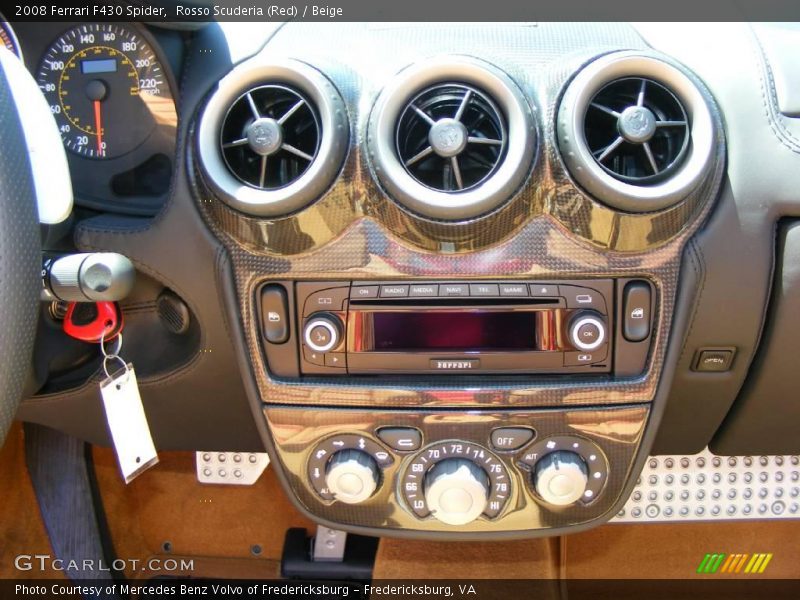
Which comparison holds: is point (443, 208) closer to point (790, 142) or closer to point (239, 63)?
point (239, 63)

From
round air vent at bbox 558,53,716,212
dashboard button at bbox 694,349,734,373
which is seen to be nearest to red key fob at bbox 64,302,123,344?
round air vent at bbox 558,53,716,212

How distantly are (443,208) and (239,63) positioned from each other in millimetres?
445

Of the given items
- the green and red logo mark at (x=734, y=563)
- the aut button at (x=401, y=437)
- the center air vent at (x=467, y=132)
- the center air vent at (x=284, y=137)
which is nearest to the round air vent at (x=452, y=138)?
the center air vent at (x=467, y=132)

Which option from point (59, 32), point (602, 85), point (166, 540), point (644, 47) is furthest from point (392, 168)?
point (166, 540)

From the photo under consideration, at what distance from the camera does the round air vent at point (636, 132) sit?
1073mm

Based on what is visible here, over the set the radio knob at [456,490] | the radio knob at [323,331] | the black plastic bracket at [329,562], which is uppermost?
the radio knob at [323,331]

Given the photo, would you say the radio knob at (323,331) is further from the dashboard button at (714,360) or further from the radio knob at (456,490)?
the dashboard button at (714,360)

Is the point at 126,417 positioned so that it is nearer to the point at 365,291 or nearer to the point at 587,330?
the point at 365,291

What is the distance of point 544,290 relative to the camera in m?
1.16

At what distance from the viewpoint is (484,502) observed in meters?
1.23

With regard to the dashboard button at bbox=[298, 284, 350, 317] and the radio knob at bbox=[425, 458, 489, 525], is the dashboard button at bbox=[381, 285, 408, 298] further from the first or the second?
the radio knob at bbox=[425, 458, 489, 525]

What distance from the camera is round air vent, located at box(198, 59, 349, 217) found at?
1093mm

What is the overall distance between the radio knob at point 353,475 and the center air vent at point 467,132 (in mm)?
478

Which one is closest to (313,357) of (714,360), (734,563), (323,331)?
(323,331)
